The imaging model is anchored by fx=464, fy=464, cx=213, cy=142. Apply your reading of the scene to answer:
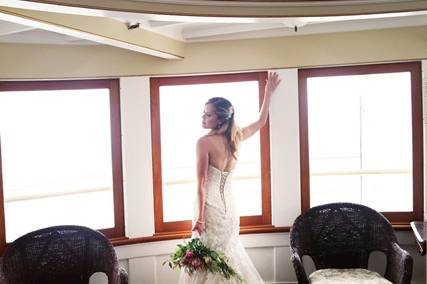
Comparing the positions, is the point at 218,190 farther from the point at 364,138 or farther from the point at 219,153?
the point at 364,138

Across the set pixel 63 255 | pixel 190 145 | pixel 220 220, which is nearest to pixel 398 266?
pixel 220 220

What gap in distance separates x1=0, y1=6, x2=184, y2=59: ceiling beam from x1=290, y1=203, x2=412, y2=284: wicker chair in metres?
1.51

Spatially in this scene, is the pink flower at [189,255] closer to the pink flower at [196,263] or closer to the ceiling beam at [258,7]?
the pink flower at [196,263]

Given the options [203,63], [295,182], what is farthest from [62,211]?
[295,182]

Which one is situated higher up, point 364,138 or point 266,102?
point 266,102

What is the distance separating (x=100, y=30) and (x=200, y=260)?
4.88 feet

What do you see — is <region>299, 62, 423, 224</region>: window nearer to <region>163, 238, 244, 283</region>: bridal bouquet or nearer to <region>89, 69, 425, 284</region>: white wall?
<region>89, 69, 425, 284</region>: white wall

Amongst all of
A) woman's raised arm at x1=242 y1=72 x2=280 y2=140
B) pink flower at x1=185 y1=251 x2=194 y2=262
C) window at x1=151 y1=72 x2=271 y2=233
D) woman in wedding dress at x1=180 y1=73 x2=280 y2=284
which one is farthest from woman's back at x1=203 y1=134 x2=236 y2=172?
pink flower at x1=185 y1=251 x2=194 y2=262

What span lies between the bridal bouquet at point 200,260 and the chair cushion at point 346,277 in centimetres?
56

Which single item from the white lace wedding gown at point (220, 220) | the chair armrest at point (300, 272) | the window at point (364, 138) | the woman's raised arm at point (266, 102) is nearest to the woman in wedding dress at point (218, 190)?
the white lace wedding gown at point (220, 220)

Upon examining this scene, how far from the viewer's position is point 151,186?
3441 millimetres

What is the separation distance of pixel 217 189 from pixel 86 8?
1.54 metres

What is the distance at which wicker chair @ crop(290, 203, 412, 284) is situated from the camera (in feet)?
10.5

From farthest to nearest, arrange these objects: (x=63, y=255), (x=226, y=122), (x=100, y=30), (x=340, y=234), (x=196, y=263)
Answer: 1. (x=340, y=234)
2. (x=226, y=122)
3. (x=63, y=255)
4. (x=196, y=263)
5. (x=100, y=30)
